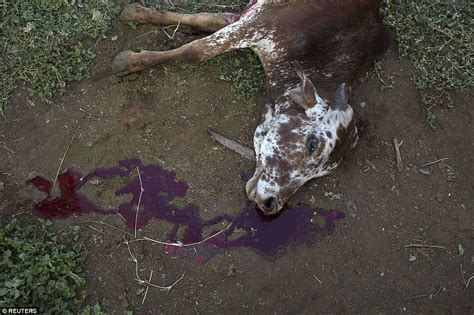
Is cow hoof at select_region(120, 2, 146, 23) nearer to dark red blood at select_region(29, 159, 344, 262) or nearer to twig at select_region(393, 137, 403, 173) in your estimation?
dark red blood at select_region(29, 159, 344, 262)

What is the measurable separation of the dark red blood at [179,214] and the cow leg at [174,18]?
1.33 meters

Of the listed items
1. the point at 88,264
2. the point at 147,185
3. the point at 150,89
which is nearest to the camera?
the point at 88,264

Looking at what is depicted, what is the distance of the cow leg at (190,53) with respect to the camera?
15.1 ft

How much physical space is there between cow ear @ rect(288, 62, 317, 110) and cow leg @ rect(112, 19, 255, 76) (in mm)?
729

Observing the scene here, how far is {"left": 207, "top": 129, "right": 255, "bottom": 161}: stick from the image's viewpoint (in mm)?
4590

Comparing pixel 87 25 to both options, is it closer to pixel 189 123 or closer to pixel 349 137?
pixel 189 123

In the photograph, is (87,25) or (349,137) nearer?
(349,137)

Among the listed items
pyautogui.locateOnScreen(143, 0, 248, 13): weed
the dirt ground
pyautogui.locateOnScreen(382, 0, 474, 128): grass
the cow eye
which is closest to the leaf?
the dirt ground

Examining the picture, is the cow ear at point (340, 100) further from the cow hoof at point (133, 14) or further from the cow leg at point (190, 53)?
the cow hoof at point (133, 14)

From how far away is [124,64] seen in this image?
4.64 metres

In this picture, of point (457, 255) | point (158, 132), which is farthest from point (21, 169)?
point (457, 255)

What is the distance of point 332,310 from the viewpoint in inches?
167

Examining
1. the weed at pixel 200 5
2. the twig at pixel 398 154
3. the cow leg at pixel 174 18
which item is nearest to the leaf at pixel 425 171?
the twig at pixel 398 154

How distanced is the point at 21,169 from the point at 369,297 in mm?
2929
